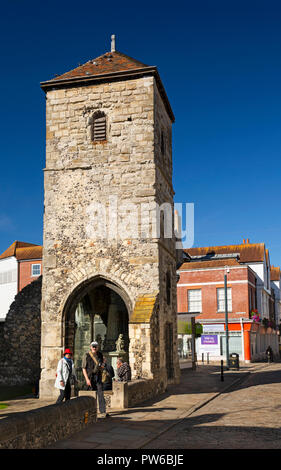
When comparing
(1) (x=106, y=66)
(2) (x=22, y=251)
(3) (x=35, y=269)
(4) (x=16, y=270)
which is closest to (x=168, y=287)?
(1) (x=106, y=66)

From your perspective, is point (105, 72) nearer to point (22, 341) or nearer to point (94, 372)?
point (94, 372)

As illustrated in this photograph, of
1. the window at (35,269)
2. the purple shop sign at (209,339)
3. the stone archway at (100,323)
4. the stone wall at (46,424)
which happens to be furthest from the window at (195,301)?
the stone wall at (46,424)

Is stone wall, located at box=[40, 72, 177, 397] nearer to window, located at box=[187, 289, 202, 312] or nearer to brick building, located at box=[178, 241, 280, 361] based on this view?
brick building, located at box=[178, 241, 280, 361]

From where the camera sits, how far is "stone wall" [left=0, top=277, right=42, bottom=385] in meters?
18.4

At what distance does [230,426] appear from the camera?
934 cm

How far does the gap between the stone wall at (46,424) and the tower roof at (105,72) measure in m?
10.9

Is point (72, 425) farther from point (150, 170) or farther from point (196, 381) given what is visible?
point (196, 381)

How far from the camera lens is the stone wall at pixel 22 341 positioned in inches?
723

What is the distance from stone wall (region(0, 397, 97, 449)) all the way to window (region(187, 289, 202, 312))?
84.9ft

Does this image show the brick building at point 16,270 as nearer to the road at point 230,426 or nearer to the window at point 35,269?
the window at point 35,269

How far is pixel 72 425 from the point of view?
8.44m

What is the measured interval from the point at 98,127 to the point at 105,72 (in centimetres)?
191
